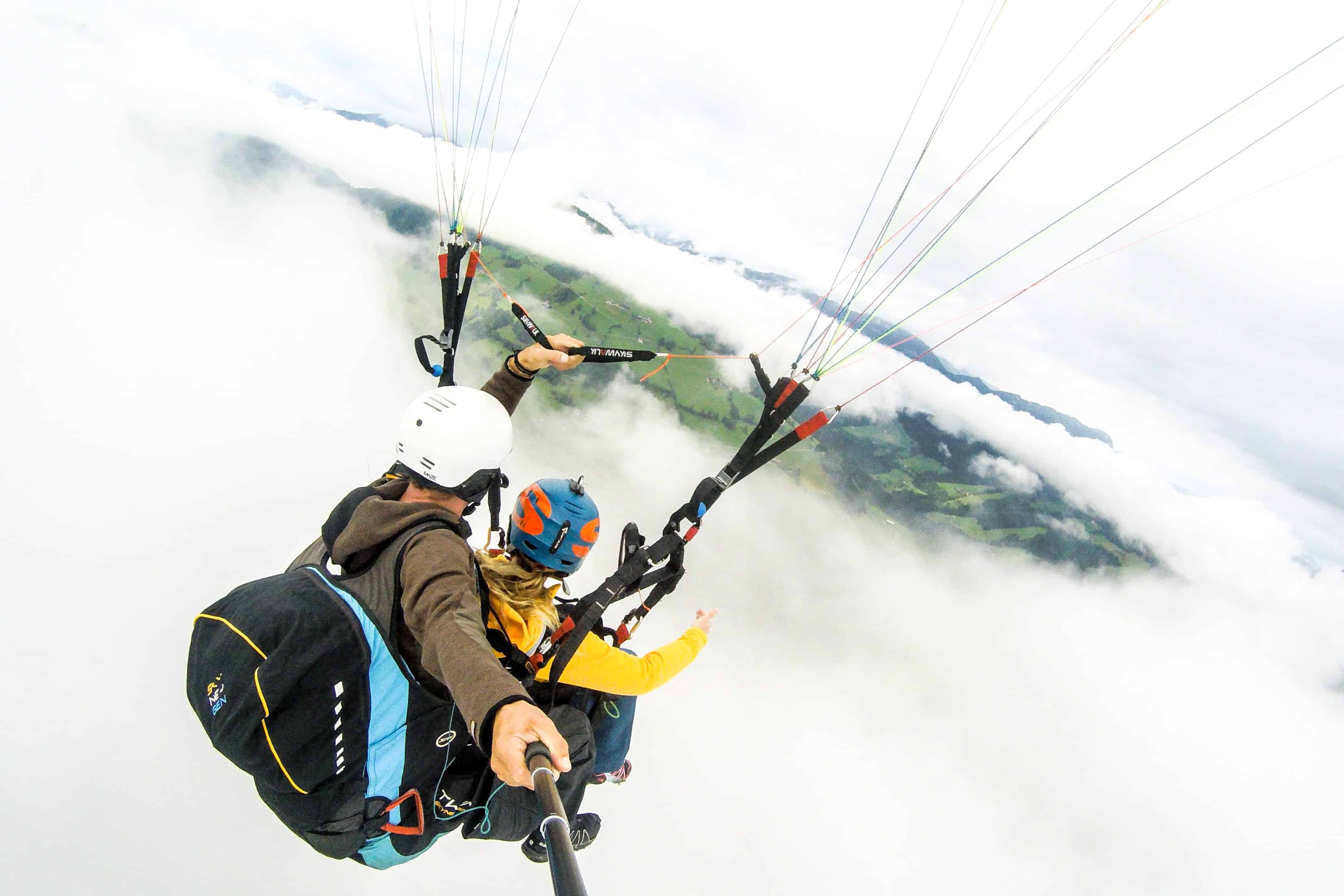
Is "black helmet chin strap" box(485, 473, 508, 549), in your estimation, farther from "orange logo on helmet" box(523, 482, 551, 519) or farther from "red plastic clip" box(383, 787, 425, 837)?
"red plastic clip" box(383, 787, 425, 837)

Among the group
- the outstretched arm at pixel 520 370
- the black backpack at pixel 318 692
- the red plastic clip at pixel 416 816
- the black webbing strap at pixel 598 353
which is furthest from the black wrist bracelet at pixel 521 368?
the red plastic clip at pixel 416 816

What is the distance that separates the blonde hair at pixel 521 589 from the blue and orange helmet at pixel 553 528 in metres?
0.16

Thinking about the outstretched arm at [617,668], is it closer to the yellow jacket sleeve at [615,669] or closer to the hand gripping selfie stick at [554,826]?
the yellow jacket sleeve at [615,669]

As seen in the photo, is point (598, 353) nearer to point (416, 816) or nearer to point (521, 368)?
point (521, 368)

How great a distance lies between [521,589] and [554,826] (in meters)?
1.50

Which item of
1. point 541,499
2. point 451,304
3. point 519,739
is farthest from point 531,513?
point 451,304

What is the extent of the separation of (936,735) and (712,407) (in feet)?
168

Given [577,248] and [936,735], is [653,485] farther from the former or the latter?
[577,248]

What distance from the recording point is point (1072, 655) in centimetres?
7831

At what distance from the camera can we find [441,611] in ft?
4.62

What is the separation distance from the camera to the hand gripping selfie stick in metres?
0.86

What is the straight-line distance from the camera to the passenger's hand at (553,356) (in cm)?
293

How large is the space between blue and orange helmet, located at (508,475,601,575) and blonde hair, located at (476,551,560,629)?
16 cm

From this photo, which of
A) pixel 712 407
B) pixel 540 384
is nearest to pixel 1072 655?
pixel 712 407
